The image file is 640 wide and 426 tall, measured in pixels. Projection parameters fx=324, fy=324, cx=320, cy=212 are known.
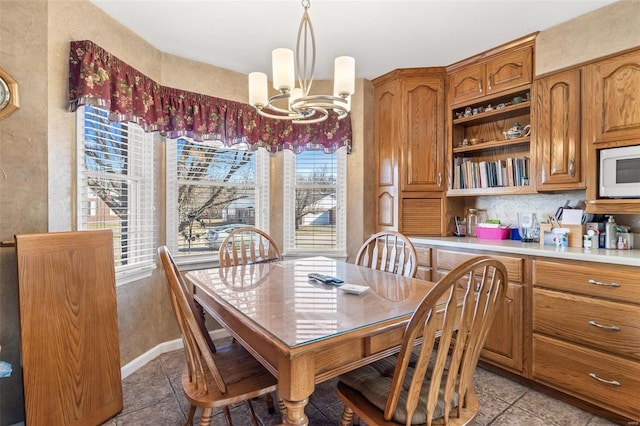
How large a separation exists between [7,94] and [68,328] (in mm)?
1265

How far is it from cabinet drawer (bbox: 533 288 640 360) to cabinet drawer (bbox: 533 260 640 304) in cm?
4

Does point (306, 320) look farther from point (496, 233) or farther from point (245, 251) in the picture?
point (496, 233)

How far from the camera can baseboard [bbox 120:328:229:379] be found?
2379mm

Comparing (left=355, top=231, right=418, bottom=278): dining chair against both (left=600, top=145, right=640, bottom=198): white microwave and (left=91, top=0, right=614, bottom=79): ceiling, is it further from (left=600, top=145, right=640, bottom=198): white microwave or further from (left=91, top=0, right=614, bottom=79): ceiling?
(left=91, top=0, right=614, bottom=79): ceiling

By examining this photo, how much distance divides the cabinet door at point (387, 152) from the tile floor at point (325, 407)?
1.56 m

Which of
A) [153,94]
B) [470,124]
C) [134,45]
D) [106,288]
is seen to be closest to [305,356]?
[106,288]

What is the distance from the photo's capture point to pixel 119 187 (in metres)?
2.43

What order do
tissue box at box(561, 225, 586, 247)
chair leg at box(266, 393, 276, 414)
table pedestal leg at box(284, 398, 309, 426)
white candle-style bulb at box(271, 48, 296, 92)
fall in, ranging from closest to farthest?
table pedestal leg at box(284, 398, 309, 426), white candle-style bulb at box(271, 48, 296, 92), chair leg at box(266, 393, 276, 414), tissue box at box(561, 225, 586, 247)

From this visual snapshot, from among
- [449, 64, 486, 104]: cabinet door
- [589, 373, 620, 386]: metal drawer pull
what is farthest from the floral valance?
[589, 373, 620, 386]: metal drawer pull

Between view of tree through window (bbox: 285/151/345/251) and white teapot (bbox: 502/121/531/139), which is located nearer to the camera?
white teapot (bbox: 502/121/531/139)

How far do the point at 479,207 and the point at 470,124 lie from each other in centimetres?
82

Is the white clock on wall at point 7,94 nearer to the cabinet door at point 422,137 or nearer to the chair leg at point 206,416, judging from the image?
the chair leg at point 206,416

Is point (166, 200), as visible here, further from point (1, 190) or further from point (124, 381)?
point (124, 381)

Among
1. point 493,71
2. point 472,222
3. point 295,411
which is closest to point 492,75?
point 493,71
